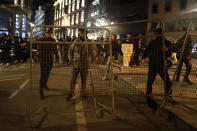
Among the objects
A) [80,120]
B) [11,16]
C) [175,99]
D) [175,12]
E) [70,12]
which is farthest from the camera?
[70,12]

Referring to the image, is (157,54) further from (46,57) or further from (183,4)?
(183,4)

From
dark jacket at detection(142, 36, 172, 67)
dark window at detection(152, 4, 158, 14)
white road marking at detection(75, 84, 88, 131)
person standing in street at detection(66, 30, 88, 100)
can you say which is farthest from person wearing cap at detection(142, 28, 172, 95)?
dark window at detection(152, 4, 158, 14)

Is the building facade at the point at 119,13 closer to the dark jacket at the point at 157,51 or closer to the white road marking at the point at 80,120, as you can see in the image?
the dark jacket at the point at 157,51

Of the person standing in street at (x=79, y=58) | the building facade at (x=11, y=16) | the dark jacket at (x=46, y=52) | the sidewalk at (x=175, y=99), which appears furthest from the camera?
the building facade at (x=11, y=16)

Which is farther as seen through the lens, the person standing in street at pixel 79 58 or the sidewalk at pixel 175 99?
the person standing in street at pixel 79 58

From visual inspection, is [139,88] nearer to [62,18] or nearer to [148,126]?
[148,126]

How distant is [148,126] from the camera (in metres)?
3.89

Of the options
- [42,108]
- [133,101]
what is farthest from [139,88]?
[42,108]

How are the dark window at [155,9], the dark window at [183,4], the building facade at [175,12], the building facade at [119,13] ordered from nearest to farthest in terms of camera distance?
the building facade at [175,12] → the dark window at [183,4] → the dark window at [155,9] → the building facade at [119,13]

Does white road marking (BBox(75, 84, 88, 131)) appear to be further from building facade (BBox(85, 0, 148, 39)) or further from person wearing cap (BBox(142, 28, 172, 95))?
building facade (BBox(85, 0, 148, 39))

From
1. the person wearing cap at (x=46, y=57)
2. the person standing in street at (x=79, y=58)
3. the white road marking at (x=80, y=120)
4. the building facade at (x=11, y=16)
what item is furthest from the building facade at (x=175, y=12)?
the white road marking at (x=80, y=120)

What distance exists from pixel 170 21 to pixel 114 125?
3662cm

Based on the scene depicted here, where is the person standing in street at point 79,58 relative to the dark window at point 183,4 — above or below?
below

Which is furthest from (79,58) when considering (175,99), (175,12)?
(175,12)
